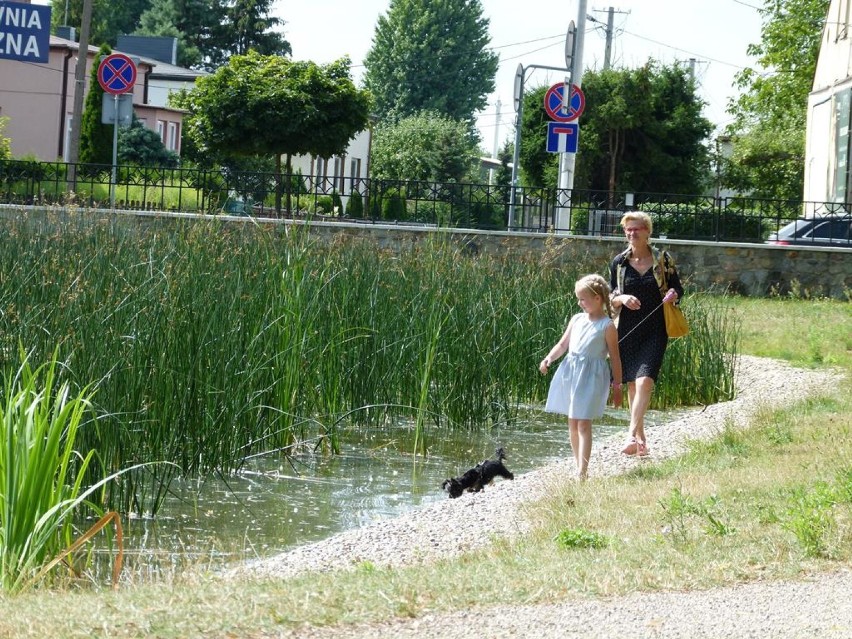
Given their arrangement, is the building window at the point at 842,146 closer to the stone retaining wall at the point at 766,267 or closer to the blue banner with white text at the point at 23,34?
the stone retaining wall at the point at 766,267

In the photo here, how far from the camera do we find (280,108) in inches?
995

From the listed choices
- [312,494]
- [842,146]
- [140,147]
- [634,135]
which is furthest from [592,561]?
[634,135]

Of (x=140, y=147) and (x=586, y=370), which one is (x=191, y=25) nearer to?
(x=140, y=147)

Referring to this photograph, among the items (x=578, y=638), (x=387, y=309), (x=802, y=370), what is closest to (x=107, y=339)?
(x=387, y=309)

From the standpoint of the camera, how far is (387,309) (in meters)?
8.80

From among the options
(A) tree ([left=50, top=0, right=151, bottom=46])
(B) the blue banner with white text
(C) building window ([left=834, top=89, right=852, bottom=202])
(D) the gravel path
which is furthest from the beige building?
(D) the gravel path

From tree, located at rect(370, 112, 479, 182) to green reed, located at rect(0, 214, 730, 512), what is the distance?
42355 millimetres

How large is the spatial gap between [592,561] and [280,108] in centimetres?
2175

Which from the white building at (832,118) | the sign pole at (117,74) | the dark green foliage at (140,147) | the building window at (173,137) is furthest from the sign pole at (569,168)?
the building window at (173,137)

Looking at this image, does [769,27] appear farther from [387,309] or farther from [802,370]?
[387,309]

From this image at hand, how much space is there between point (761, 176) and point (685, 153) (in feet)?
7.73

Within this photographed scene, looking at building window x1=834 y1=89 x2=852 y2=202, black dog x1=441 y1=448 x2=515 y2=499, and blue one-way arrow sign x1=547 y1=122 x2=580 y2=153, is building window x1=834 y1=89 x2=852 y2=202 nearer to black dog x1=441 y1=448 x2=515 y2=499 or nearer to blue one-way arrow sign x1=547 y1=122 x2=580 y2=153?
blue one-way arrow sign x1=547 y1=122 x2=580 y2=153

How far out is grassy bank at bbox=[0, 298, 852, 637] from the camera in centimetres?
361

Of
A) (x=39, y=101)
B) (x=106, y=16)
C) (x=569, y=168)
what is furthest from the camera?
(x=106, y=16)
